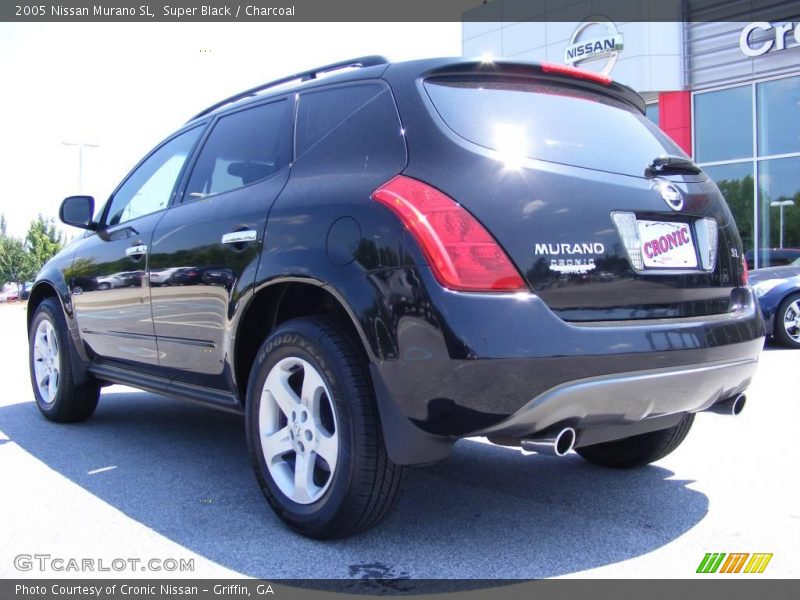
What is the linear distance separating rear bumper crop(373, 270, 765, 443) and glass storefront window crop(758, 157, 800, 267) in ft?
46.6

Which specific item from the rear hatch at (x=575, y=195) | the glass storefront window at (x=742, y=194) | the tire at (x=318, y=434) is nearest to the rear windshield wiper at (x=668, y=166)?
the rear hatch at (x=575, y=195)

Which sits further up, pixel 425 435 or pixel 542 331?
pixel 542 331

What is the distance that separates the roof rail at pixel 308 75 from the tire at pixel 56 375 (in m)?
1.76

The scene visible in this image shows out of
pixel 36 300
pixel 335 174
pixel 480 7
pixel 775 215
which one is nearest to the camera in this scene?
pixel 335 174

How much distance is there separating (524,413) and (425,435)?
332 millimetres

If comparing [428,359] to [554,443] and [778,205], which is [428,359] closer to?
[554,443]

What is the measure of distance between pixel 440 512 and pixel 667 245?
1437 mm

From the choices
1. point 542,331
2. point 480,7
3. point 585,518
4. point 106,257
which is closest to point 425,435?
point 542,331

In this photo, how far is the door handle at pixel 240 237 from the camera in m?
3.21

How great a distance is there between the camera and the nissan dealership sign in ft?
50.5

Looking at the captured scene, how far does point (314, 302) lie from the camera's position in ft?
10.4

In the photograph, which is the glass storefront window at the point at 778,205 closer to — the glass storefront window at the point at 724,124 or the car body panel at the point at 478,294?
the glass storefront window at the point at 724,124

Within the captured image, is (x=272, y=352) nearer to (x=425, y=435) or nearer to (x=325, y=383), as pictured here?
(x=325, y=383)

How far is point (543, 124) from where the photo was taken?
289 centimetres
